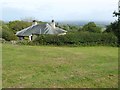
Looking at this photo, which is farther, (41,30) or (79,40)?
(41,30)

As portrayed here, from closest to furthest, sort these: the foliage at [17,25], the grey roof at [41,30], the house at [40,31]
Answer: the grey roof at [41,30] → the house at [40,31] → the foliage at [17,25]

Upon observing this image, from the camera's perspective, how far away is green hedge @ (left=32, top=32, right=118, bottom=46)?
2939cm

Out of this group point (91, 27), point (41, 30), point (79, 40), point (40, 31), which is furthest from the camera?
point (91, 27)

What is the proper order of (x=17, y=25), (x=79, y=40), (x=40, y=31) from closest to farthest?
(x=79, y=40)
(x=40, y=31)
(x=17, y=25)

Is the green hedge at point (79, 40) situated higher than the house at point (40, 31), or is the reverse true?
the house at point (40, 31)

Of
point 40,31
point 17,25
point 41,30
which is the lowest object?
point 40,31

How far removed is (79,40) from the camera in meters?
29.5

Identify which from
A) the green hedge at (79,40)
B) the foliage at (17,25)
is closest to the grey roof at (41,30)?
the foliage at (17,25)

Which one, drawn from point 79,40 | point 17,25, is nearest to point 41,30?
point 79,40

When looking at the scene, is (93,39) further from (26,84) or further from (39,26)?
(26,84)

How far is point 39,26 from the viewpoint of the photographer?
3912 cm

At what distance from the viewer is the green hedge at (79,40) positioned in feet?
96.4

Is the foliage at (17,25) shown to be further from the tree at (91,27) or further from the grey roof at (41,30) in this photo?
the tree at (91,27)

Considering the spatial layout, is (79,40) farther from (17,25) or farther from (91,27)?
(17,25)
